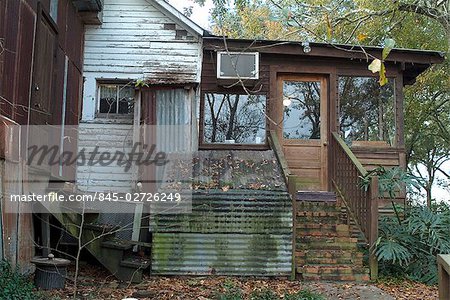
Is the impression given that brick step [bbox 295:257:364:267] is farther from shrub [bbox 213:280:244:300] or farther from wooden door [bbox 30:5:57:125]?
wooden door [bbox 30:5:57:125]

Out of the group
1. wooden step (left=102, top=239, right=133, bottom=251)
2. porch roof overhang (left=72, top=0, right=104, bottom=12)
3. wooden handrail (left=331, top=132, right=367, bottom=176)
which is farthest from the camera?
porch roof overhang (left=72, top=0, right=104, bottom=12)

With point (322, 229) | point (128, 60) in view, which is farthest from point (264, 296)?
point (128, 60)

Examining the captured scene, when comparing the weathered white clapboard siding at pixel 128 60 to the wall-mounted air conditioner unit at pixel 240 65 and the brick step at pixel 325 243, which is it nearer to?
the wall-mounted air conditioner unit at pixel 240 65

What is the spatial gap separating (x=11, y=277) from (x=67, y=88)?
3906 mm

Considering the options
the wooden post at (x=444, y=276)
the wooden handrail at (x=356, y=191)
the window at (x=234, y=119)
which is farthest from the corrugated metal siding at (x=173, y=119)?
the wooden post at (x=444, y=276)

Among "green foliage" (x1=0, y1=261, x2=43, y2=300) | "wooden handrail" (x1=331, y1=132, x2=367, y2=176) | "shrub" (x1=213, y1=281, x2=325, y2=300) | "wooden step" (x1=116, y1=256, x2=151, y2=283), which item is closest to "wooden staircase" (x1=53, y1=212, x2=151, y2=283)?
"wooden step" (x1=116, y1=256, x2=151, y2=283)

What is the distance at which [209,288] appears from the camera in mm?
5824

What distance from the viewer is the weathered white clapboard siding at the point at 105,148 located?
8782mm

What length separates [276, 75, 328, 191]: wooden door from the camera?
9.05 metres

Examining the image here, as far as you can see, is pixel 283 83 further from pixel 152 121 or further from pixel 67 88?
pixel 67 88

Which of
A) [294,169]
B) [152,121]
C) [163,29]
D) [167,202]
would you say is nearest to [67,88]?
[152,121]

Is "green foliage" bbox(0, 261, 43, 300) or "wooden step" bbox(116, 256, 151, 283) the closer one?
"green foliage" bbox(0, 261, 43, 300)

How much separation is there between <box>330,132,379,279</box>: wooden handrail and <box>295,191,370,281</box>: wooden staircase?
0.21 metres

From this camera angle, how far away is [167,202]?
6598 mm
